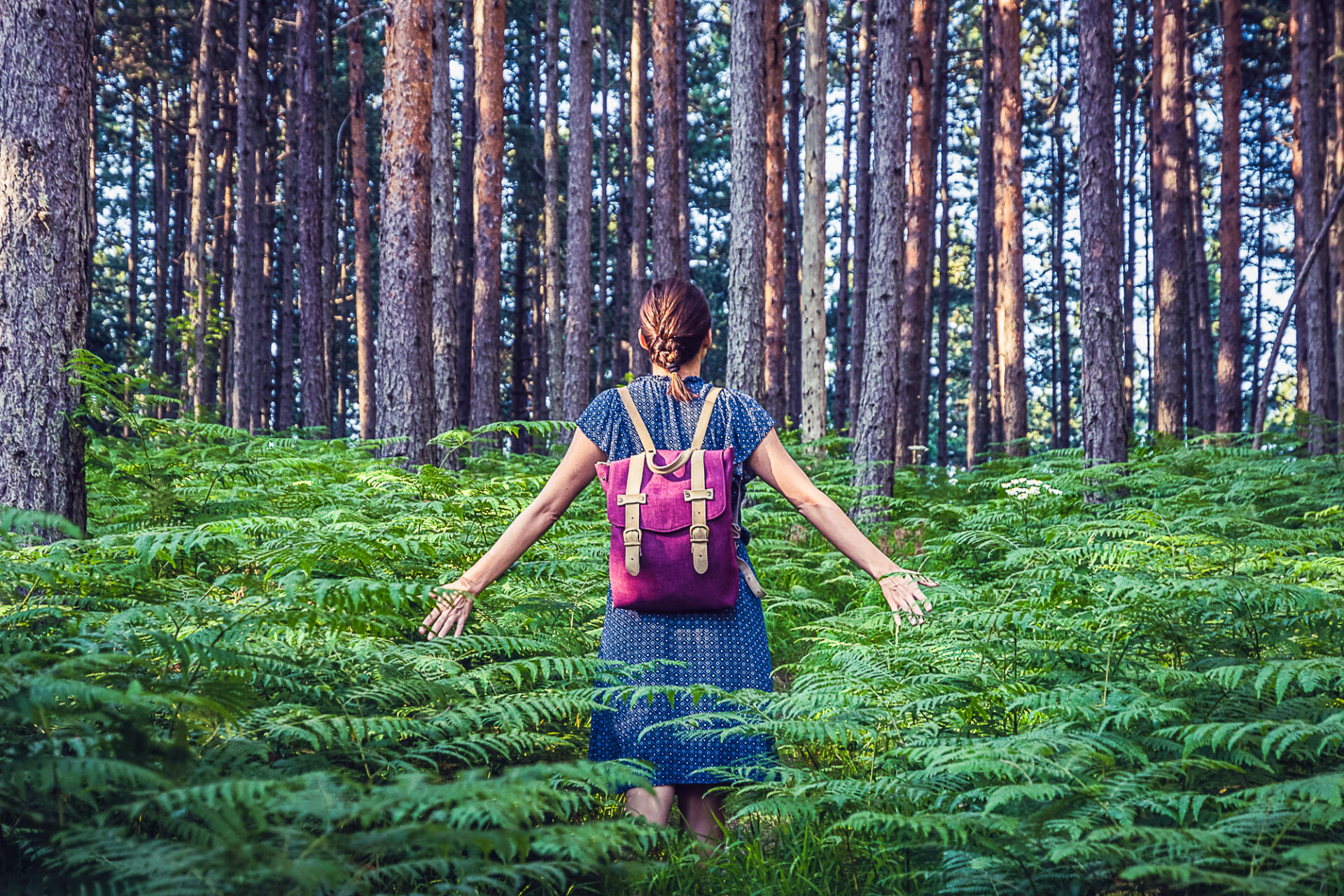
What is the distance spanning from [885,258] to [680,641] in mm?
7435

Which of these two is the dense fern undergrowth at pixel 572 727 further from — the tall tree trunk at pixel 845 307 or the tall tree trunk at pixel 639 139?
the tall tree trunk at pixel 845 307

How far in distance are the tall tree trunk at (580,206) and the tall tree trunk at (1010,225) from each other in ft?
20.5

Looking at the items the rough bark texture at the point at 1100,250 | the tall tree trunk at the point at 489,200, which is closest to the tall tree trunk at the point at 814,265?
the rough bark texture at the point at 1100,250

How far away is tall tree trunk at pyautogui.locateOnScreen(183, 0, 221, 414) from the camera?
1714 centimetres

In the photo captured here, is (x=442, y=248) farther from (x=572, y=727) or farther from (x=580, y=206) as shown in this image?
(x=572, y=727)

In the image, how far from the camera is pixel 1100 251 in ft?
25.3

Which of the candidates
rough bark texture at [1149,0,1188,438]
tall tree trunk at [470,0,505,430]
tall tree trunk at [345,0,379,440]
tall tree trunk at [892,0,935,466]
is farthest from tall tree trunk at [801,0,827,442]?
tall tree trunk at [345,0,379,440]

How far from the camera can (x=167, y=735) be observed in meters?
2.35

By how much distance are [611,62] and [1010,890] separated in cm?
3941

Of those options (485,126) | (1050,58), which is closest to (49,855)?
(485,126)

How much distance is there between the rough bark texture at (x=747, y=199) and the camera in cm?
884

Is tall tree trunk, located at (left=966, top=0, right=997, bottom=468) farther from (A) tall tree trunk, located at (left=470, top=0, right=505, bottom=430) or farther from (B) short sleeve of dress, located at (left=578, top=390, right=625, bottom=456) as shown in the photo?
(B) short sleeve of dress, located at (left=578, top=390, right=625, bottom=456)

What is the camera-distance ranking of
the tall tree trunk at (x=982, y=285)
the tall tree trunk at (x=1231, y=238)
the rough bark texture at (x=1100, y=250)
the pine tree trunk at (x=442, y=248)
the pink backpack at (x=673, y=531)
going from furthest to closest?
the tall tree trunk at (x=982, y=285) → the tall tree trunk at (x=1231, y=238) → the pine tree trunk at (x=442, y=248) → the rough bark texture at (x=1100, y=250) → the pink backpack at (x=673, y=531)

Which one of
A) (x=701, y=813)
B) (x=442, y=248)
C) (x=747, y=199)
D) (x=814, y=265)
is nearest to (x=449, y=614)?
(x=701, y=813)
